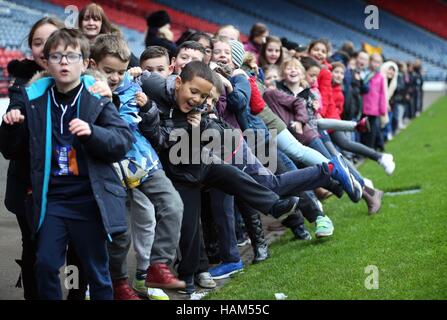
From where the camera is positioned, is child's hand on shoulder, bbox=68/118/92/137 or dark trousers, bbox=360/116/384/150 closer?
child's hand on shoulder, bbox=68/118/92/137

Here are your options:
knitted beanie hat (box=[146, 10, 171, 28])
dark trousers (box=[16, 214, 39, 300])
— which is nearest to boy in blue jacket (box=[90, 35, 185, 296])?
dark trousers (box=[16, 214, 39, 300])

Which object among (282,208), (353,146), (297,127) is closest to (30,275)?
(282,208)

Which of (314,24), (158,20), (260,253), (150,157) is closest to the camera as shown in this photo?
(150,157)

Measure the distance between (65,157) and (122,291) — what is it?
4.41 ft

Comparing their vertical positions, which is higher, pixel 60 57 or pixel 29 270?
pixel 60 57

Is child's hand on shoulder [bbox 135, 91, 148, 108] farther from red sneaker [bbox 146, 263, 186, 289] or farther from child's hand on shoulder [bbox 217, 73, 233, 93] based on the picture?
child's hand on shoulder [bbox 217, 73, 233, 93]

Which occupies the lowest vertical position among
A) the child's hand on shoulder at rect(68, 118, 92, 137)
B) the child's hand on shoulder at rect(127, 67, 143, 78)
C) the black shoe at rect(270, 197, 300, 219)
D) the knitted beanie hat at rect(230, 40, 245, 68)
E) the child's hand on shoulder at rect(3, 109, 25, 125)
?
the black shoe at rect(270, 197, 300, 219)

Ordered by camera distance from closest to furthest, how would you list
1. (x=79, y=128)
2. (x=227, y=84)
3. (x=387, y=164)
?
(x=79, y=128) < (x=227, y=84) < (x=387, y=164)

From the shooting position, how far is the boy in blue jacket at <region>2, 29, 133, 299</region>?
4309 mm

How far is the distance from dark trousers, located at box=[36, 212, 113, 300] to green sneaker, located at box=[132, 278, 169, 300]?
92 cm

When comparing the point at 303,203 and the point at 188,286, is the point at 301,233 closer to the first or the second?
the point at 303,203

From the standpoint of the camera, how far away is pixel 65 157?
4363 mm
